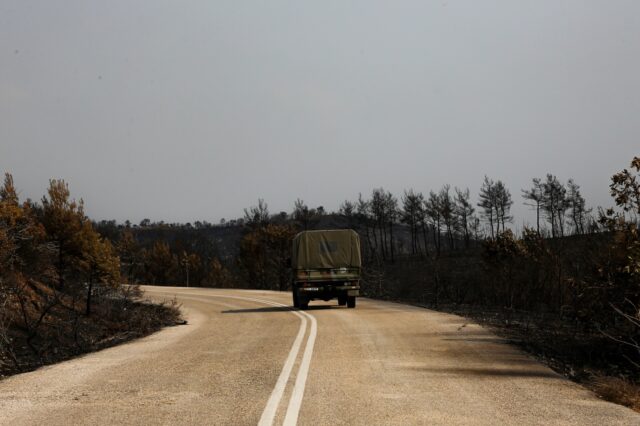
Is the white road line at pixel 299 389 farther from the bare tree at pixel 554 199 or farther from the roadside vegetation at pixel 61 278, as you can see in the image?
the bare tree at pixel 554 199

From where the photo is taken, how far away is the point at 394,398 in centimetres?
689

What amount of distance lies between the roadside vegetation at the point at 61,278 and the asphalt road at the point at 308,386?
8.24m

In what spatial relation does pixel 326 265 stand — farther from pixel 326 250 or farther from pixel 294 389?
pixel 294 389

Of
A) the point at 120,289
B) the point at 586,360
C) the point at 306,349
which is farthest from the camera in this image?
the point at 120,289

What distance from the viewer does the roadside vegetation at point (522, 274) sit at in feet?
42.2

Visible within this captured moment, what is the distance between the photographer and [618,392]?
24.0 feet

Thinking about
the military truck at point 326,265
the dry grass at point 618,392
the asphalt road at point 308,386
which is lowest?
the dry grass at point 618,392

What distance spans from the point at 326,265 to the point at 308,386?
1606 cm

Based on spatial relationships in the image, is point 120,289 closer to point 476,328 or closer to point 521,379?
point 476,328

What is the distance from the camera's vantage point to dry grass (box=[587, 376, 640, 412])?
22.7 ft

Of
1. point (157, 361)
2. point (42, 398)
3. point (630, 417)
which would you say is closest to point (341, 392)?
point (630, 417)

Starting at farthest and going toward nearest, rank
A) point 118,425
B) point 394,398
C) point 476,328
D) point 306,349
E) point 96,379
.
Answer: point 476,328 < point 306,349 < point 96,379 < point 394,398 < point 118,425

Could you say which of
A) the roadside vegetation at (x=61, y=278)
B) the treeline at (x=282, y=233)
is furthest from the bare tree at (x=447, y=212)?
the roadside vegetation at (x=61, y=278)

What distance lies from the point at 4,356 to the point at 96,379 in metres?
4.53
